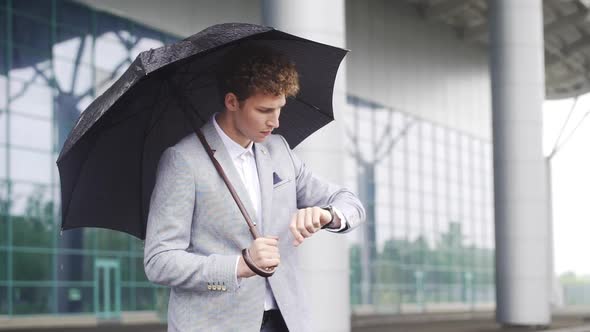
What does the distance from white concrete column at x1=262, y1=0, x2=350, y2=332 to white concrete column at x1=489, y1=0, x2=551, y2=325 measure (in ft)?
33.7

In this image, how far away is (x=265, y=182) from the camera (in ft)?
9.04

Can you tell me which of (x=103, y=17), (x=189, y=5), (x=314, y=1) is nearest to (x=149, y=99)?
(x=314, y=1)

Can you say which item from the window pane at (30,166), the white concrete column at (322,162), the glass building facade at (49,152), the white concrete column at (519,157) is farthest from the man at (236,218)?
the window pane at (30,166)

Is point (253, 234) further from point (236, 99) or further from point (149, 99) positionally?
point (149, 99)

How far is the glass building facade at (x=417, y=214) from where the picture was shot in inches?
1610

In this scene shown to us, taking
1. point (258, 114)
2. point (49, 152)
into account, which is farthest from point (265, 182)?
point (49, 152)

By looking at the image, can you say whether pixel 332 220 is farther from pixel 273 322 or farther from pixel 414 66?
pixel 414 66

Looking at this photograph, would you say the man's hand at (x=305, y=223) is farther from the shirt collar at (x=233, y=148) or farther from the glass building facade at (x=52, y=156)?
the glass building facade at (x=52, y=156)

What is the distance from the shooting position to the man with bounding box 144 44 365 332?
8.41ft

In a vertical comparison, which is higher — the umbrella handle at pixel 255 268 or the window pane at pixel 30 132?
the window pane at pixel 30 132

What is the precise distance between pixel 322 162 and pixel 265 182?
33.9 ft

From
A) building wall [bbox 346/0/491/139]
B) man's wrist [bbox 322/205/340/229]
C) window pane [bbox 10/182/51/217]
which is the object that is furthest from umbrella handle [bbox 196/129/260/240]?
building wall [bbox 346/0/491/139]

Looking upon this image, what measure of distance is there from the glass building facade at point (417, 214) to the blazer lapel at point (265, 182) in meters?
37.0

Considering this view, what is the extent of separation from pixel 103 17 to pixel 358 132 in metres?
15.2
